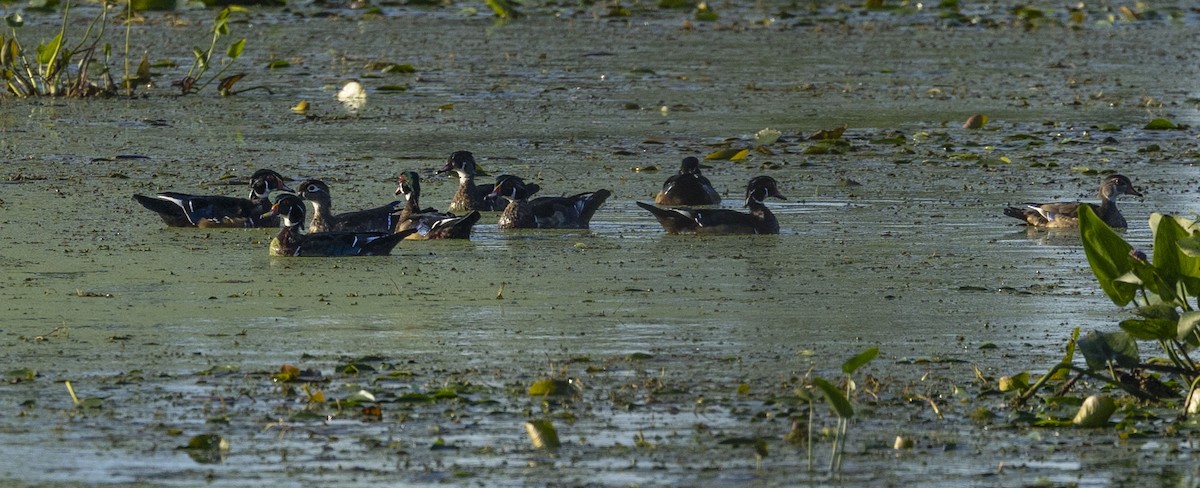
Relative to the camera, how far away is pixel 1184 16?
27.0m

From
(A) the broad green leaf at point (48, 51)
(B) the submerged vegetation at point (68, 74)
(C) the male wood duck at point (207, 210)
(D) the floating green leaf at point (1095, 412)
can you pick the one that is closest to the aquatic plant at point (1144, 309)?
(D) the floating green leaf at point (1095, 412)

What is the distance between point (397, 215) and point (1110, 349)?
18.3 ft

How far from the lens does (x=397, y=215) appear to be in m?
11.2

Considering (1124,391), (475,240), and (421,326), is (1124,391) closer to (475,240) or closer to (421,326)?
(421,326)

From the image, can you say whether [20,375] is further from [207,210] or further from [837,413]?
[207,210]

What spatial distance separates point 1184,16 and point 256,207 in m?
18.8

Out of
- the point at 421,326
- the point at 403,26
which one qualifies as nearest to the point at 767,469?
the point at 421,326

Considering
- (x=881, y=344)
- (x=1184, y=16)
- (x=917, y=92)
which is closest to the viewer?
(x=881, y=344)

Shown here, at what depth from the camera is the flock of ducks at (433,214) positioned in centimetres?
1021

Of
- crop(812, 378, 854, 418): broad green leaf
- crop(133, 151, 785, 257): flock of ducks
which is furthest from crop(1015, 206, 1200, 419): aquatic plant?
crop(133, 151, 785, 257): flock of ducks

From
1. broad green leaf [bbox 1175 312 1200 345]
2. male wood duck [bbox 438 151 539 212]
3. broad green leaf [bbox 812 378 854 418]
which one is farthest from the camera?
male wood duck [bbox 438 151 539 212]

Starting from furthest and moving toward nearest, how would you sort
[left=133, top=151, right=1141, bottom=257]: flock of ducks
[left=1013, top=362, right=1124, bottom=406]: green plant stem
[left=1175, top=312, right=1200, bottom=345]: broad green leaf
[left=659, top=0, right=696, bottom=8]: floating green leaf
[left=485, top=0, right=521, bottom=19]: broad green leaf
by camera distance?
[left=659, top=0, right=696, bottom=8]: floating green leaf, [left=485, top=0, right=521, bottom=19]: broad green leaf, [left=133, top=151, right=1141, bottom=257]: flock of ducks, [left=1013, top=362, right=1124, bottom=406]: green plant stem, [left=1175, top=312, right=1200, bottom=345]: broad green leaf

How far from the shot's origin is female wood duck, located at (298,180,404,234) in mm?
10625

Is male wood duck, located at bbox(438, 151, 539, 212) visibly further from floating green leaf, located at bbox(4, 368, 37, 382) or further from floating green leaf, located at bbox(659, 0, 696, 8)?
floating green leaf, located at bbox(659, 0, 696, 8)
